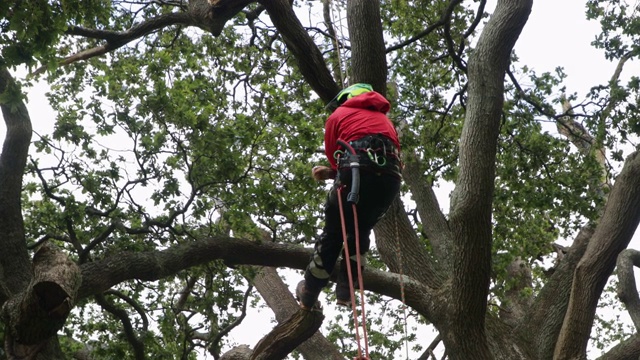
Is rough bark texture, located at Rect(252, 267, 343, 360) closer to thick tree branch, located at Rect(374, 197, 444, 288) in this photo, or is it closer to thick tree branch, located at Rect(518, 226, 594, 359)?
thick tree branch, located at Rect(374, 197, 444, 288)

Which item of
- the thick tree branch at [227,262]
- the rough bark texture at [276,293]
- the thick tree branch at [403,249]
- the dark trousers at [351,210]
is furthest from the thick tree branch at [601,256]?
the rough bark texture at [276,293]

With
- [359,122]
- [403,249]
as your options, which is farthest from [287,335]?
[359,122]

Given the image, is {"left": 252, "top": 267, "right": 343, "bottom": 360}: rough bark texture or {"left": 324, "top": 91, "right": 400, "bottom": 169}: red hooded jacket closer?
{"left": 324, "top": 91, "right": 400, "bottom": 169}: red hooded jacket

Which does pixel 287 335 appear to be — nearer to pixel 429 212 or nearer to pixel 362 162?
pixel 362 162

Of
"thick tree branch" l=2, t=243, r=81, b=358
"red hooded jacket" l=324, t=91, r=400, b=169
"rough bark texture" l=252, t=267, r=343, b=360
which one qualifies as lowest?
"thick tree branch" l=2, t=243, r=81, b=358

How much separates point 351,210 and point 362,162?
418mm

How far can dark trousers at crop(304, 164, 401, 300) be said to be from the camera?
16.4 ft

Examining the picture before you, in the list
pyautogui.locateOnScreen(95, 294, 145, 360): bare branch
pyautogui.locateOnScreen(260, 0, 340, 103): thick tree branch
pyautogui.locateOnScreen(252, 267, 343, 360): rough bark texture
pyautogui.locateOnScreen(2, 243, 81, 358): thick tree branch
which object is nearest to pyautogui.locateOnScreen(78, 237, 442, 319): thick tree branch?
pyautogui.locateOnScreen(2, 243, 81, 358): thick tree branch

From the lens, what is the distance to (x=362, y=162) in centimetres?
491

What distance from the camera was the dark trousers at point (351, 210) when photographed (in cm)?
500

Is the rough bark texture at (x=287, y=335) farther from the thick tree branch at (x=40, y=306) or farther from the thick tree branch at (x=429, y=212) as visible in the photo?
the thick tree branch at (x=429, y=212)

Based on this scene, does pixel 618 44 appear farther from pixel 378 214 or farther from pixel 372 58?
pixel 378 214

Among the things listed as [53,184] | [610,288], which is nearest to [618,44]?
[53,184]

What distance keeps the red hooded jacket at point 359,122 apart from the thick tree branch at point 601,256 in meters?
2.30
